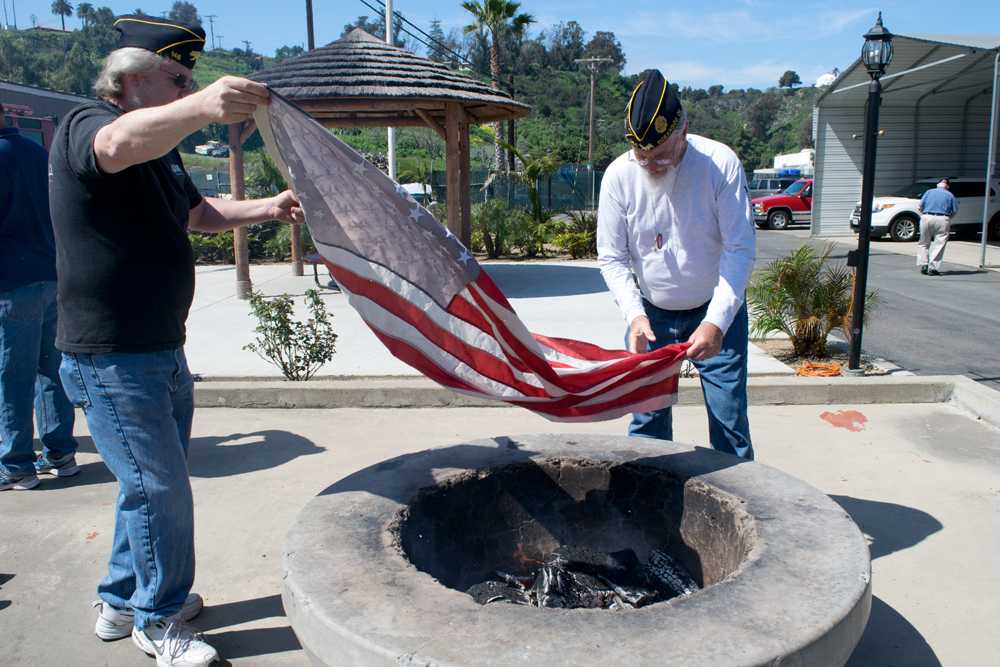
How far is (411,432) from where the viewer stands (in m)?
5.54

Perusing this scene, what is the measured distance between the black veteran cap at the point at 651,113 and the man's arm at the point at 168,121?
1415mm

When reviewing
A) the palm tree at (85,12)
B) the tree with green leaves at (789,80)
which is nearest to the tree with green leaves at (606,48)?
the tree with green leaves at (789,80)

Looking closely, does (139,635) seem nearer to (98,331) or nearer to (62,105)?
(98,331)

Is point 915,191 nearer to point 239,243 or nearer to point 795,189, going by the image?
point 795,189

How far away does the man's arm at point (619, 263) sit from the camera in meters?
3.41

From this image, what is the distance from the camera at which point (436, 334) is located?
118 inches

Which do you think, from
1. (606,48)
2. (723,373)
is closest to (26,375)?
(723,373)

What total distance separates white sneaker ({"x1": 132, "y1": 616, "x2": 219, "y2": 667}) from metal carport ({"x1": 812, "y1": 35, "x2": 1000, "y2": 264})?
79.1ft

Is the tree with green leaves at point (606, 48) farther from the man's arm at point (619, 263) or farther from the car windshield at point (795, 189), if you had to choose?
the man's arm at point (619, 263)

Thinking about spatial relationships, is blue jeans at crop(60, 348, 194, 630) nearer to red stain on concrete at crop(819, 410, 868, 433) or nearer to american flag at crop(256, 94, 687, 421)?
american flag at crop(256, 94, 687, 421)

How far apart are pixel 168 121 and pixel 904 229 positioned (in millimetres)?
23941

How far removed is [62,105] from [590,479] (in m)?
34.9

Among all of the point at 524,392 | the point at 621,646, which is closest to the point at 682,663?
the point at 621,646

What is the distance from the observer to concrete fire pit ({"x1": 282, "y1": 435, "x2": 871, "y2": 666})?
1.91m
